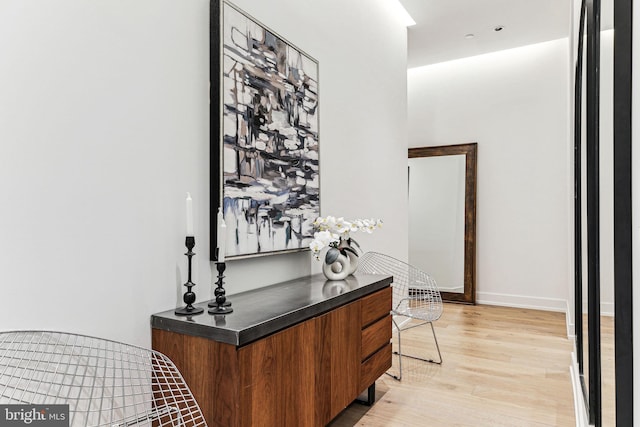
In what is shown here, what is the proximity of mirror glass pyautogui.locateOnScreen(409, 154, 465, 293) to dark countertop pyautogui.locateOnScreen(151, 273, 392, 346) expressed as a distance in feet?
9.84

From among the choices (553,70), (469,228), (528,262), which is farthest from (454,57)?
(528,262)

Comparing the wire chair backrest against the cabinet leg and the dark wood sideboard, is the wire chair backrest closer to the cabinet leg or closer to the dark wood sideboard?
the cabinet leg

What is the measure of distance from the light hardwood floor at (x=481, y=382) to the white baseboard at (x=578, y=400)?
0.12ft

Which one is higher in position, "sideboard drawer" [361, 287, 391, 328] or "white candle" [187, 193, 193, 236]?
"white candle" [187, 193, 193, 236]

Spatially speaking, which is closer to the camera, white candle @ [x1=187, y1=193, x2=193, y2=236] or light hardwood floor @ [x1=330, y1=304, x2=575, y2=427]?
white candle @ [x1=187, y1=193, x2=193, y2=236]

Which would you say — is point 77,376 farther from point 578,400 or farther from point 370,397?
point 578,400

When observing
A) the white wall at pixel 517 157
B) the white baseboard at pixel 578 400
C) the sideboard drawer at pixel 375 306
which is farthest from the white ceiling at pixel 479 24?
the white baseboard at pixel 578 400

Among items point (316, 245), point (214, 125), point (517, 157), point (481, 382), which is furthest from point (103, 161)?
point (517, 157)

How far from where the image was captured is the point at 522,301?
4.86 meters

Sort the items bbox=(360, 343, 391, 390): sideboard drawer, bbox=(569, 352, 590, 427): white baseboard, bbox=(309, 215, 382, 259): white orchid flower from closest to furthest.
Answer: bbox=(569, 352, 590, 427): white baseboard, bbox=(360, 343, 391, 390): sideboard drawer, bbox=(309, 215, 382, 259): white orchid flower

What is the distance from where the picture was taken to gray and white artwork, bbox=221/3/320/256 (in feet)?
6.25

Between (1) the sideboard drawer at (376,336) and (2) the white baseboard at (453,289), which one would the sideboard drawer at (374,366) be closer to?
(1) the sideboard drawer at (376,336)

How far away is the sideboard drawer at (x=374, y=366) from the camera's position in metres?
2.21

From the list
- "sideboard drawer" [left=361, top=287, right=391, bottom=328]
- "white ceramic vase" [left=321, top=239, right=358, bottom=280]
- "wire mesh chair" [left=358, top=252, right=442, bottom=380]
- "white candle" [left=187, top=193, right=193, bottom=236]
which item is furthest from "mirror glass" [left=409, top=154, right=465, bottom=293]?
"white candle" [left=187, top=193, right=193, bottom=236]
